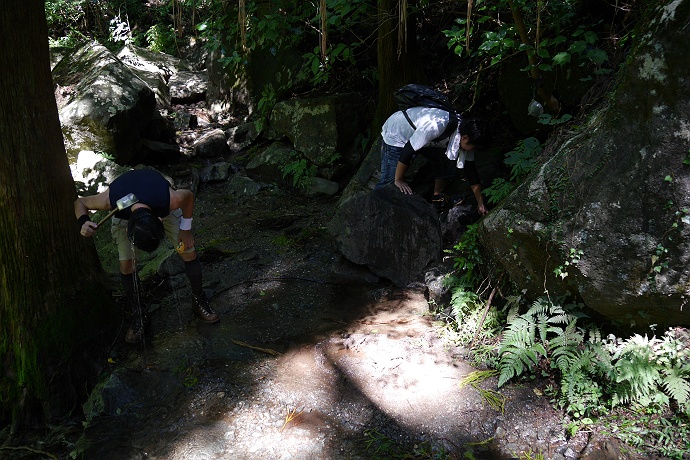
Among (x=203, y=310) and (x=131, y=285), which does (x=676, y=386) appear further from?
(x=131, y=285)

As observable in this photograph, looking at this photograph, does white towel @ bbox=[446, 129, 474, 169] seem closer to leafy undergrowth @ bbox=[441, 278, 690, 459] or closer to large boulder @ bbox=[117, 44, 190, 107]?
leafy undergrowth @ bbox=[441, 278, 690, 459]

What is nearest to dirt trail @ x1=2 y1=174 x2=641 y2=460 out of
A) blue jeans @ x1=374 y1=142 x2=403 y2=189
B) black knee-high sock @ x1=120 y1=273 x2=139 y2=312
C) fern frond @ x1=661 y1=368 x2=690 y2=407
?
black knee-high sock @ x1=120 y1=273 x2=139 y2=312

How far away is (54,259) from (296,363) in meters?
2.14

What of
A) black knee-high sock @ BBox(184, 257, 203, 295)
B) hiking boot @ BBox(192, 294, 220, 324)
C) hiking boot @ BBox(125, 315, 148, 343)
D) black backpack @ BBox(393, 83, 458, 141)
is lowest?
hiking boot @ BBox(125, 315, 148, 343)

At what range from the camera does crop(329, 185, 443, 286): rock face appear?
5.28 m

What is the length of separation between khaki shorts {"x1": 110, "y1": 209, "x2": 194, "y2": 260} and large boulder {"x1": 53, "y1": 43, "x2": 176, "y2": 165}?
4795 mm

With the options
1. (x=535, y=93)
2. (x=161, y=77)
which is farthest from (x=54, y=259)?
(x=161, y=77)

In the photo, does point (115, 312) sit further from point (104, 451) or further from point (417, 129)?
point (417, 129)

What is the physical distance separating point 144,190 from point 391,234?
2498 mm

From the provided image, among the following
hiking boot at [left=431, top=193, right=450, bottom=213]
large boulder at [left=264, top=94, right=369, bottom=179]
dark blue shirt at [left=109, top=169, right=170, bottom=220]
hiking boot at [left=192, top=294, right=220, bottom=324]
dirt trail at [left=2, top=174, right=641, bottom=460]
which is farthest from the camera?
large boulder at [left=264, top=94, right=369, bottom=179]

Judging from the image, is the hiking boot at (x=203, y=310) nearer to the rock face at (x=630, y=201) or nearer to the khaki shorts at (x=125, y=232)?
the khaki shorts at (x=125, y=232)

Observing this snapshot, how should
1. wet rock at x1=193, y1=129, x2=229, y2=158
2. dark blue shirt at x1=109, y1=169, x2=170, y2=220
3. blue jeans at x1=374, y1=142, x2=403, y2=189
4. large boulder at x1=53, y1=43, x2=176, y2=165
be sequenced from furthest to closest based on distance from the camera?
wet rock at x1=193, y1=129, x2=229, y2=158, large boulder at x1=53, y1=43, x2=176, y2=165, blue jeans at x1=374, y1=142, x2=403, y2=189, dark blue shirt at x1=109, y1=169, x2=170, y2=220

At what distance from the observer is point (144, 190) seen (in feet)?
13.2

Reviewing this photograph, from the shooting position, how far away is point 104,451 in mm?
3668
